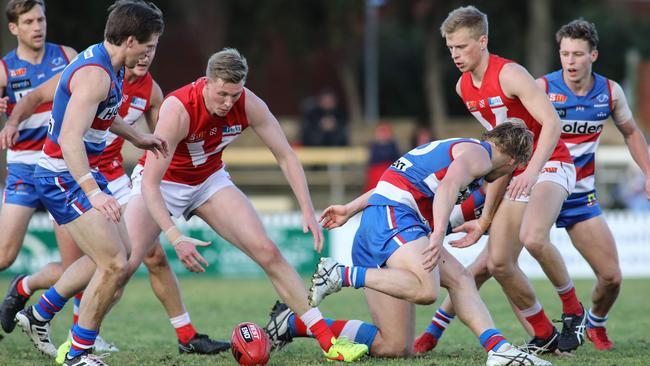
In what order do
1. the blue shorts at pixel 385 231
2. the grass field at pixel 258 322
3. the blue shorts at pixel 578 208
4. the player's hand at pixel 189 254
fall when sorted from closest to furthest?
1. the player's hand at pixel 189 254
2. the blue shorts at pixel 385 231
3. the grass field at pixel 258 322
4. the blue shorts at pixel 578 208

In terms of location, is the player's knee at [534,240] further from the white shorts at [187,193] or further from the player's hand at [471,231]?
the white shorts at [187,193]

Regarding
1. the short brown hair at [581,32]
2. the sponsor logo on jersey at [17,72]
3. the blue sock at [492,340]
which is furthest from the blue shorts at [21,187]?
the short brown hair at [581,32]

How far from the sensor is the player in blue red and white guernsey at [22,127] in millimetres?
7664

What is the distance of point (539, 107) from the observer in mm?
7008

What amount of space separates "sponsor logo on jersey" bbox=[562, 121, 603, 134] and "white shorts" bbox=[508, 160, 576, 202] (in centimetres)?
35

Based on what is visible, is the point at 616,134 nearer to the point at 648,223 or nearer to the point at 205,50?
the point at 648,223

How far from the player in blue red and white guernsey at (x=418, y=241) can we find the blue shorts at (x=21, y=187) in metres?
2.38

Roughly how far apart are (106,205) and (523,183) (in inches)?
112

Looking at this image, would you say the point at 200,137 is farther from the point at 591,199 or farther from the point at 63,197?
the point at 591,199

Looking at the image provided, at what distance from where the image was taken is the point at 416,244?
6590 millimetres

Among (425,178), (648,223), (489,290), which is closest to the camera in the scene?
(425,178)

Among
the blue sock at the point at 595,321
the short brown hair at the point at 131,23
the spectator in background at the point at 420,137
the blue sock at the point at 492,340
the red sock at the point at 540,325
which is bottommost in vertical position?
the spectator in background at the point at 420,137

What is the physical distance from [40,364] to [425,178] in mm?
2925

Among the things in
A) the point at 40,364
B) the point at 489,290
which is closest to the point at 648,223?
the point at 489,290
